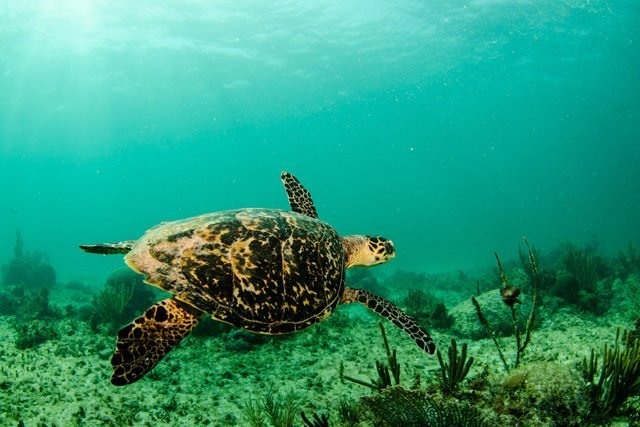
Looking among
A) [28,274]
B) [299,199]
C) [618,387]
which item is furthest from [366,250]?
[28,274]

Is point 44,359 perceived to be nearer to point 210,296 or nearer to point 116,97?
point 210,296

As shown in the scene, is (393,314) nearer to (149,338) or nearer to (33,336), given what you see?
(149,338)

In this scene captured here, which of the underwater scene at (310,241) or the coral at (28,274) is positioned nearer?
the underwater scene at (310,241)

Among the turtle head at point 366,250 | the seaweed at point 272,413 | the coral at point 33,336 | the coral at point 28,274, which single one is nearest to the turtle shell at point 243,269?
the seaweed at point 272,413

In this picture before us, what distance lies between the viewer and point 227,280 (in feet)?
11.3

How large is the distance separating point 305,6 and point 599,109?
7366 centimetres

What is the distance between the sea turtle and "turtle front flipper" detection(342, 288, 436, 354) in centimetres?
2

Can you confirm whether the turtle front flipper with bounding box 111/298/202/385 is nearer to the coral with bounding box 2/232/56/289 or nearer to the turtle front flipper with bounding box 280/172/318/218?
the turtle front flipper with bounding box 280/172/318/218

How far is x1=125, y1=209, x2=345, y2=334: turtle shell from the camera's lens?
340 centimetres

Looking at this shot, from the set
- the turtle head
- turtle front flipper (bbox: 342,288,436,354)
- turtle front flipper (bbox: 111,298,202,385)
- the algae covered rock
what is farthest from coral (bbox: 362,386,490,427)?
the turtle head

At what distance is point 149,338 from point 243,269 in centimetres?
111

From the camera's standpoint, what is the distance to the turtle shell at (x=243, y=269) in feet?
11.2

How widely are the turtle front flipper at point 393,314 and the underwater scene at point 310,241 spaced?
0.03 meters

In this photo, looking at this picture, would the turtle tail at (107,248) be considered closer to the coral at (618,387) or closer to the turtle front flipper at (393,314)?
the turtle front flipper at (393,314)
